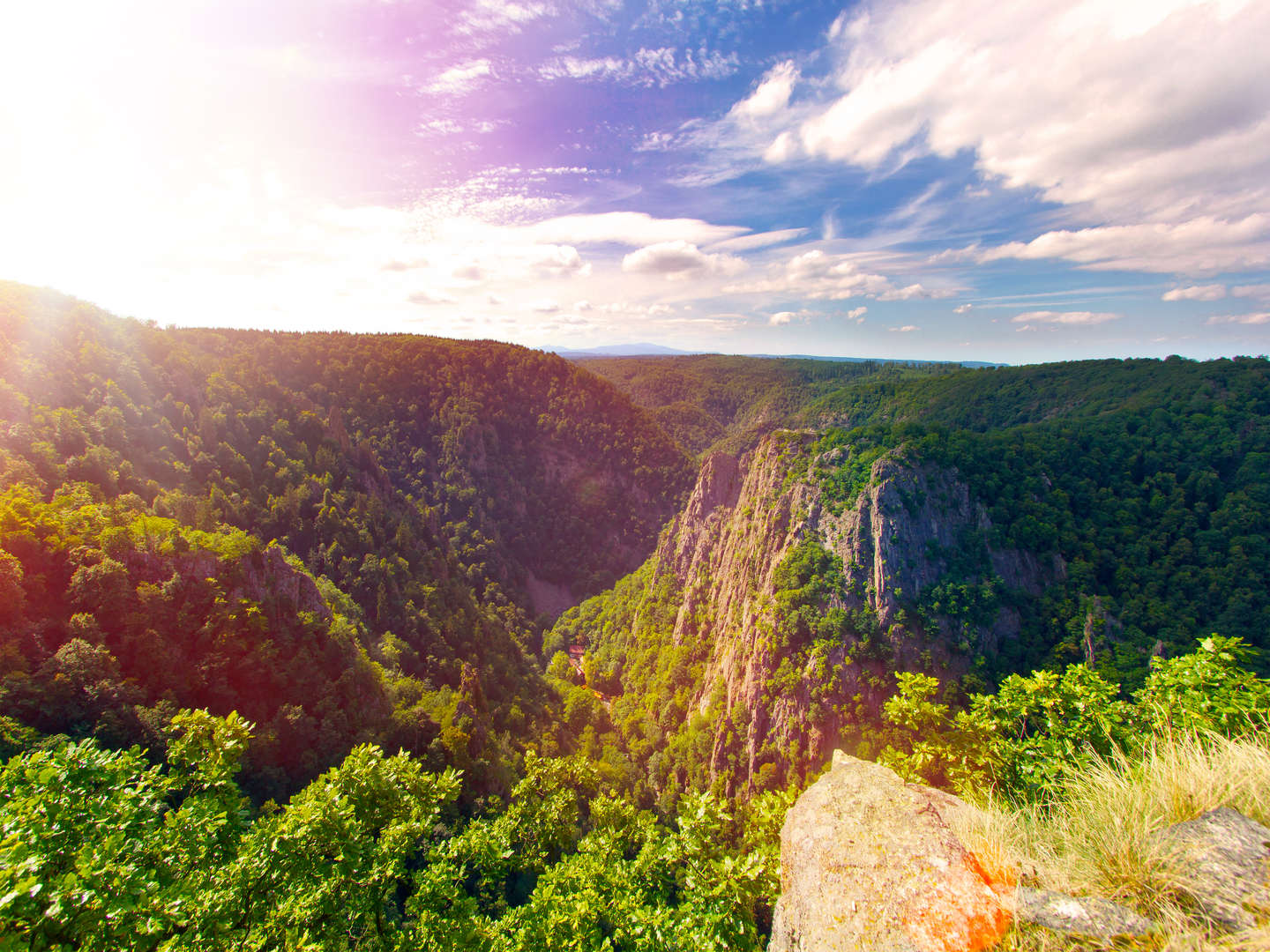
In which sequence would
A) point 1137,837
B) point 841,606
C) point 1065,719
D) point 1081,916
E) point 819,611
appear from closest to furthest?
1. point 1081,916
2. point 1137,837
3. point 1065,719
4. point 841,606
5. point 819,611

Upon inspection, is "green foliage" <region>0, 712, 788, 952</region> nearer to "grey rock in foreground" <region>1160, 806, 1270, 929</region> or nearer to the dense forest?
the dense forest

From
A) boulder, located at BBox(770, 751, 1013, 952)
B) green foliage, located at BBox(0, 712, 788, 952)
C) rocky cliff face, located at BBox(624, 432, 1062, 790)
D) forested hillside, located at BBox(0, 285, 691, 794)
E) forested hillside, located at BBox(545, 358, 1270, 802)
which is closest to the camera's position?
boulder, located at BBox(770, 751, 1013, 952)

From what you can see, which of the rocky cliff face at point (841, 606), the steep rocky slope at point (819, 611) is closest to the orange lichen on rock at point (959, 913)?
the steep rocky slope at point (819, 611)

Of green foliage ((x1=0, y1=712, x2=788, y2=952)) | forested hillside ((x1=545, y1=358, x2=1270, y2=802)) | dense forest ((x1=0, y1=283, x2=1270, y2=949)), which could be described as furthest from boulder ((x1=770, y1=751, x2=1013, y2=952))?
forested hillside ((x1=545, y1=358, x2=1270, y2=802))

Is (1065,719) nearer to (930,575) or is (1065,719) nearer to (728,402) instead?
(930,575)

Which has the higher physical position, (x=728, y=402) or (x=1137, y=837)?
(x=728, y=402)

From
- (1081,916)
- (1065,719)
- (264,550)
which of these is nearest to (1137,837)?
(1081,916)
